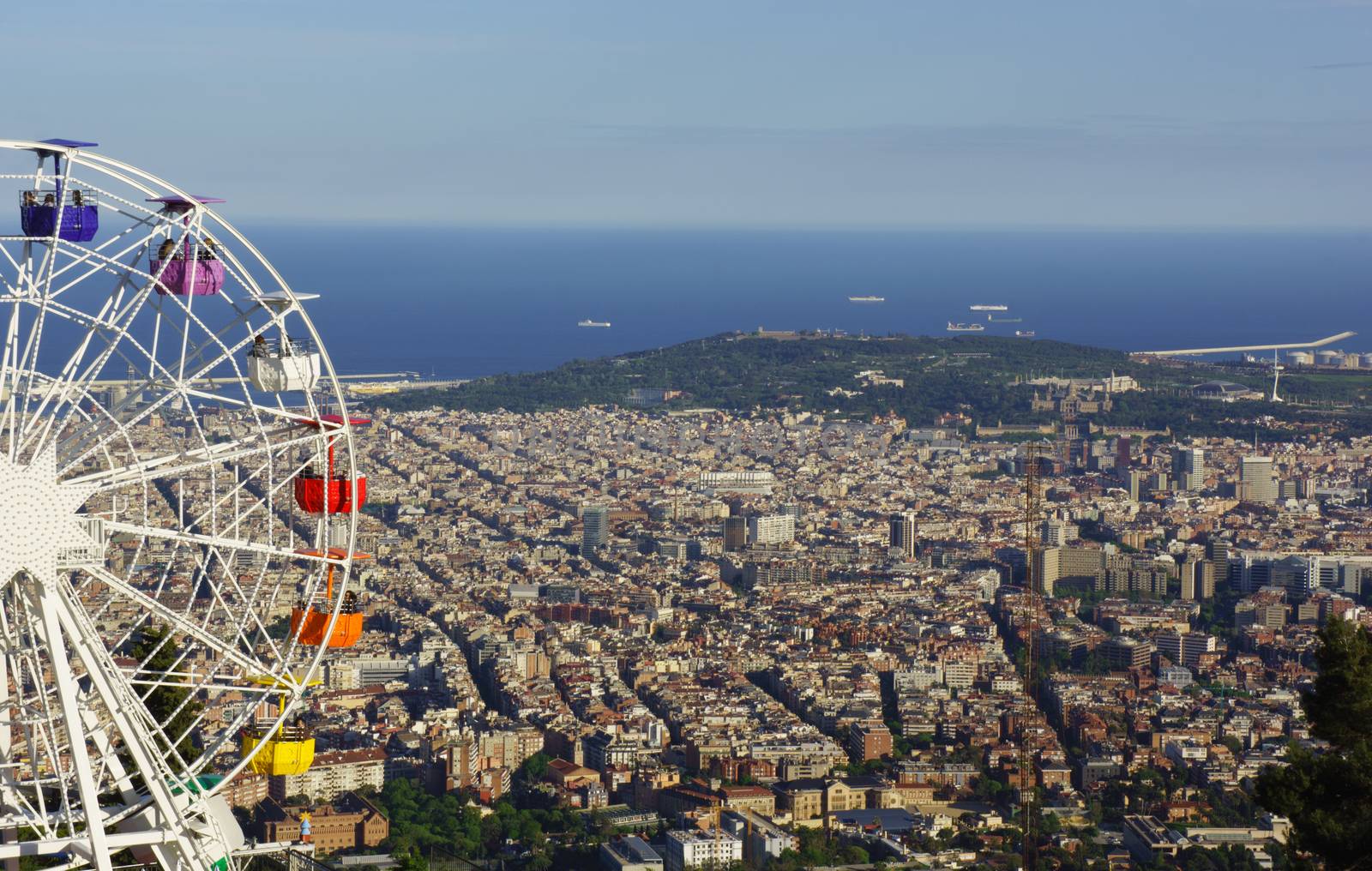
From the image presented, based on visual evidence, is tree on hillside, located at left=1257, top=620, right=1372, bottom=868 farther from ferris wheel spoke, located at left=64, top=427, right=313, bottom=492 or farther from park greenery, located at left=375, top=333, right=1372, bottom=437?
park greenery, located at left=375, top=333, right=1372, bottom=437

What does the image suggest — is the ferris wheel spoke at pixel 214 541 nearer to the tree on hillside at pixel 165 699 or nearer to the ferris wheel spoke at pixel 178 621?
the ferris wheel spoke at pixel 178 621

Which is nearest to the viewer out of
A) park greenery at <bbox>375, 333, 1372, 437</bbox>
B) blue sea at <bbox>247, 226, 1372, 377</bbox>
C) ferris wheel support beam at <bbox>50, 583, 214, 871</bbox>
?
ferris wheel support beam at <bbox>50, 583, 214, 871</bbox>

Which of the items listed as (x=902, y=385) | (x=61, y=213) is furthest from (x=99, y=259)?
(x=902, y=385)

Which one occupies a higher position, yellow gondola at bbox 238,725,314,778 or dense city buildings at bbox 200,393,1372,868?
yellow gondola at bbox 238,725,314,778

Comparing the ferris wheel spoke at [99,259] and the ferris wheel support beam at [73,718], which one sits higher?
the ferris wheel spoke at [99,259]

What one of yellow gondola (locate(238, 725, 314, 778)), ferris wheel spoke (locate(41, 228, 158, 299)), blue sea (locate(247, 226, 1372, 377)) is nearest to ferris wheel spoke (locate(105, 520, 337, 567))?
yellow gondola (locate(238, 725, 314, 778))

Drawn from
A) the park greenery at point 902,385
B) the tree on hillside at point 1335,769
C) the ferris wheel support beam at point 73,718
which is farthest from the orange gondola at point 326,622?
the park greenery at point 902,385
